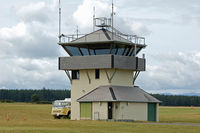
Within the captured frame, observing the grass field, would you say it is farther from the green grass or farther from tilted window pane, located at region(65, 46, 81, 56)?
Result: the green grass

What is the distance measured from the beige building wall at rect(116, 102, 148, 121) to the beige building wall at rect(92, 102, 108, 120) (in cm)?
151

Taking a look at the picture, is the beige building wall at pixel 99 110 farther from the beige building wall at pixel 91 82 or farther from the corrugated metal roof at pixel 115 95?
the beige building wall at pixel 91 82

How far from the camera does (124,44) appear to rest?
62625 millimetres

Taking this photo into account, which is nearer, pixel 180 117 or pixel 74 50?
pixel 74 50

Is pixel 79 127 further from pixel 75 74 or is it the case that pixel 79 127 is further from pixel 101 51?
pixel 75 74

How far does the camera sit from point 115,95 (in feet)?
196

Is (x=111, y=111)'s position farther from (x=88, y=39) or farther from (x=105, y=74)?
(x=88, y=39)

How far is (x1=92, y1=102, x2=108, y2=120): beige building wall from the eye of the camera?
194 ft

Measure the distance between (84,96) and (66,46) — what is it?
7.60 metres

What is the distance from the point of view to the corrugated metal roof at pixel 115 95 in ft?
195

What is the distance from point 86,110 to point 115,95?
443 cm

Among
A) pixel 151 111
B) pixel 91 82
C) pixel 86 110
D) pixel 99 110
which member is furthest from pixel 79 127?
pixel 151 111

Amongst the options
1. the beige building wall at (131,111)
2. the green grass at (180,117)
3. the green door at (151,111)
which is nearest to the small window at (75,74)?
the beige building wall at (131,111)

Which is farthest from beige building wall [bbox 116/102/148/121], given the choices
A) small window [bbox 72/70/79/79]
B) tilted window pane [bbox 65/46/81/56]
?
tilted window pane [bbox 65/46/81/56]
